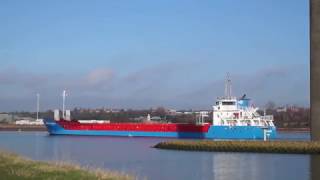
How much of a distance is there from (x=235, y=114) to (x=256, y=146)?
28.7m

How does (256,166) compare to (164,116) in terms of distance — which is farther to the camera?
(164,116)

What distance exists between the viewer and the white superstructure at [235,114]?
71.7 m

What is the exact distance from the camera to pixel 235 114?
234 feet

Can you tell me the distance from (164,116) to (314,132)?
85236 mm

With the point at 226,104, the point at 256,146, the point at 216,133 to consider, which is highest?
the point at 226,104

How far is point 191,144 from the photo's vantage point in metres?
46.7

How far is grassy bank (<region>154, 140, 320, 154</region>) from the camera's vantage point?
3943 cm

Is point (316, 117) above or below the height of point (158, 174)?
above

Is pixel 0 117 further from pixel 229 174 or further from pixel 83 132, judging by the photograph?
pixel 229 174

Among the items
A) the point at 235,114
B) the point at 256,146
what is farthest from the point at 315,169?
the point at 235,114

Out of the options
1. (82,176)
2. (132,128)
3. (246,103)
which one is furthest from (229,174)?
(132,128)

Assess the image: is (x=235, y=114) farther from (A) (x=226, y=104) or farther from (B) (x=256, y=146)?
(B) (x=256, y=146)

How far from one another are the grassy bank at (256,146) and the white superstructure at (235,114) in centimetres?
2410

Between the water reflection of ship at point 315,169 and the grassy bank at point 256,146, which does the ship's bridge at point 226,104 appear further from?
the water reflection of ship at point 315,169
